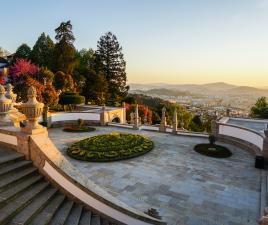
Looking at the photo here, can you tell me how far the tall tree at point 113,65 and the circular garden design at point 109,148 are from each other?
28618mm

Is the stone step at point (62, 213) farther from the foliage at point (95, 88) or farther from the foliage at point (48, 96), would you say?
the foliage at point (95, 88)

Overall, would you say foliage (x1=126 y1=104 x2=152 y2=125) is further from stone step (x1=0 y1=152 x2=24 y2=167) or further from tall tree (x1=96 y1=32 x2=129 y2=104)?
stone step (x1=0 y1=152 x2=24 y2=167)

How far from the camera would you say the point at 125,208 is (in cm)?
643

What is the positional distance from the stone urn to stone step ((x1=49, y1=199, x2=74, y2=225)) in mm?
2386

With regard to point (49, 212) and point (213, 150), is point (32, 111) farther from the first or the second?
point (213, 150)

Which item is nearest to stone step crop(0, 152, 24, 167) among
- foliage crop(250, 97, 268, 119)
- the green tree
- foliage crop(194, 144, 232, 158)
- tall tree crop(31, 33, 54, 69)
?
foliage crop(194, 144, 232, 158)

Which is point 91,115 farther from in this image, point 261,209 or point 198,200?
point 261,209

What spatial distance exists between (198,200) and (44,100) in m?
19.9

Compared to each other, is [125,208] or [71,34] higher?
[71,34]

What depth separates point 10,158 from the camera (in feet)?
22.3

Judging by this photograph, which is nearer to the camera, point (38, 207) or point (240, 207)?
point (38, 207)

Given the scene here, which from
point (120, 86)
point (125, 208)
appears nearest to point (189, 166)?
point (125, 208)

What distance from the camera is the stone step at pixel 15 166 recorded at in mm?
6341

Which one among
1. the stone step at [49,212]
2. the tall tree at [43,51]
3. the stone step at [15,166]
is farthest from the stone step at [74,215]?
the tall tree at [43,51]
